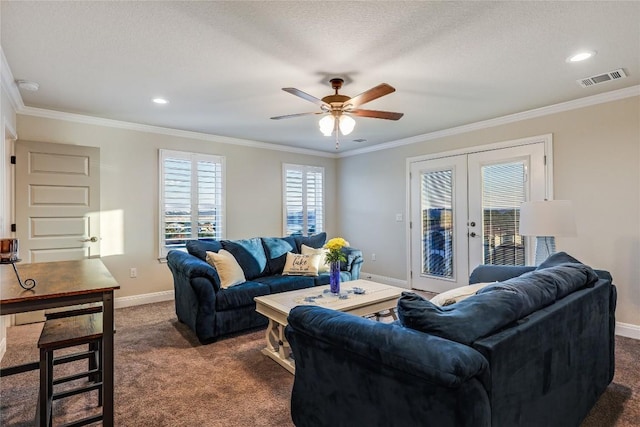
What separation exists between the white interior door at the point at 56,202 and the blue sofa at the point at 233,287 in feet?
3.97

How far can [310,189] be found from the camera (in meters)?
6.32

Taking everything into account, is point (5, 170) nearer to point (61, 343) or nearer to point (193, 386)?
point (61, 343)

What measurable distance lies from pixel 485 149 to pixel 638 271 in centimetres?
204

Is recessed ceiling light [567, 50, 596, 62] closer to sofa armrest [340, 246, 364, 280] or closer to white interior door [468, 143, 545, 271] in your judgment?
white interior door [468, 143, 545, 271]

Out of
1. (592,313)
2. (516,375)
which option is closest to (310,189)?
(592,313)

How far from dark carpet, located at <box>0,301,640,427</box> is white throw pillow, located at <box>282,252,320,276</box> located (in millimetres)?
906

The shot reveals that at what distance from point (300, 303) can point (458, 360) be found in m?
1.87

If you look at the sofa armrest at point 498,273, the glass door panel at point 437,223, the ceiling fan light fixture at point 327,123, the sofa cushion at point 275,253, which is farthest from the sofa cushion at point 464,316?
the glass door panel at point 437,223

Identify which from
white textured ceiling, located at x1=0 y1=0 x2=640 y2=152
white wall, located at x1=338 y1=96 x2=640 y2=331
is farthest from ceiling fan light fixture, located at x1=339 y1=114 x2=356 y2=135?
white wall, located at x1=338 y1=96 x2=640 y2=331

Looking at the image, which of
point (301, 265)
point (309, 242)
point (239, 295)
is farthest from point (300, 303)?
point (309, 242)

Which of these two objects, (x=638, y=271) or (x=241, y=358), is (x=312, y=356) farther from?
(x=638, y=271)

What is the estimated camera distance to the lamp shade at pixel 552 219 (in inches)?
112

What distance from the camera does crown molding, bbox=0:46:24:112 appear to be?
8.67 feet

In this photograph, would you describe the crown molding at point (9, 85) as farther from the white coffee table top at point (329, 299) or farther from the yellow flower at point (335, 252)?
the yellow flower at point (335, 252)
